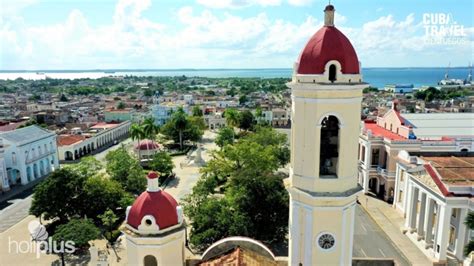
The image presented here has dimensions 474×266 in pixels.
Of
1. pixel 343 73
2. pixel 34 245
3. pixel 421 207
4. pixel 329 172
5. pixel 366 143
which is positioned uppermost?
pixel 343 73

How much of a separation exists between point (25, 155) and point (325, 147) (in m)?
55.9

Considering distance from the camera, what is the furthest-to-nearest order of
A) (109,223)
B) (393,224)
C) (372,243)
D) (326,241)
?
(393,224), (372,243), (109,223), (326,241)

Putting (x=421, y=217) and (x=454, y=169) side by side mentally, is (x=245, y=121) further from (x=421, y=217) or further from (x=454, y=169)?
(x=454, y=169)

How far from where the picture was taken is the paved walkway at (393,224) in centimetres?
3306

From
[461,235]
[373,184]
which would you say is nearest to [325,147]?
[461,235]

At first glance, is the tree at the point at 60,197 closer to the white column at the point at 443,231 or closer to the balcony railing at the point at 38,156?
the balcony railing at the point at 38,156

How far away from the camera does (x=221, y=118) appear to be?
358 feet

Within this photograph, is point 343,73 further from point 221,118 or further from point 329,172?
point 221,118

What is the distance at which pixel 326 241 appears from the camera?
13.0m

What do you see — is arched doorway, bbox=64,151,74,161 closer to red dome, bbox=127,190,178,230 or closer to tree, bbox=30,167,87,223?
tree, bbox=30,167,87,223

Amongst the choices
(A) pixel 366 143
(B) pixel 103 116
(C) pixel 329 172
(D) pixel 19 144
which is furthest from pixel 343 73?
(B) pixel 103 116

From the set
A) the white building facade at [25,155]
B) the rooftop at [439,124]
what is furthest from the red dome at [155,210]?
the white building facade at [25,155]

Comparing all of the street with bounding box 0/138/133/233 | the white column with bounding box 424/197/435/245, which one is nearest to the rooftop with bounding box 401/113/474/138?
the white column with bounding box 424/197/435/245

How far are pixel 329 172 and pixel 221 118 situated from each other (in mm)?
96442
